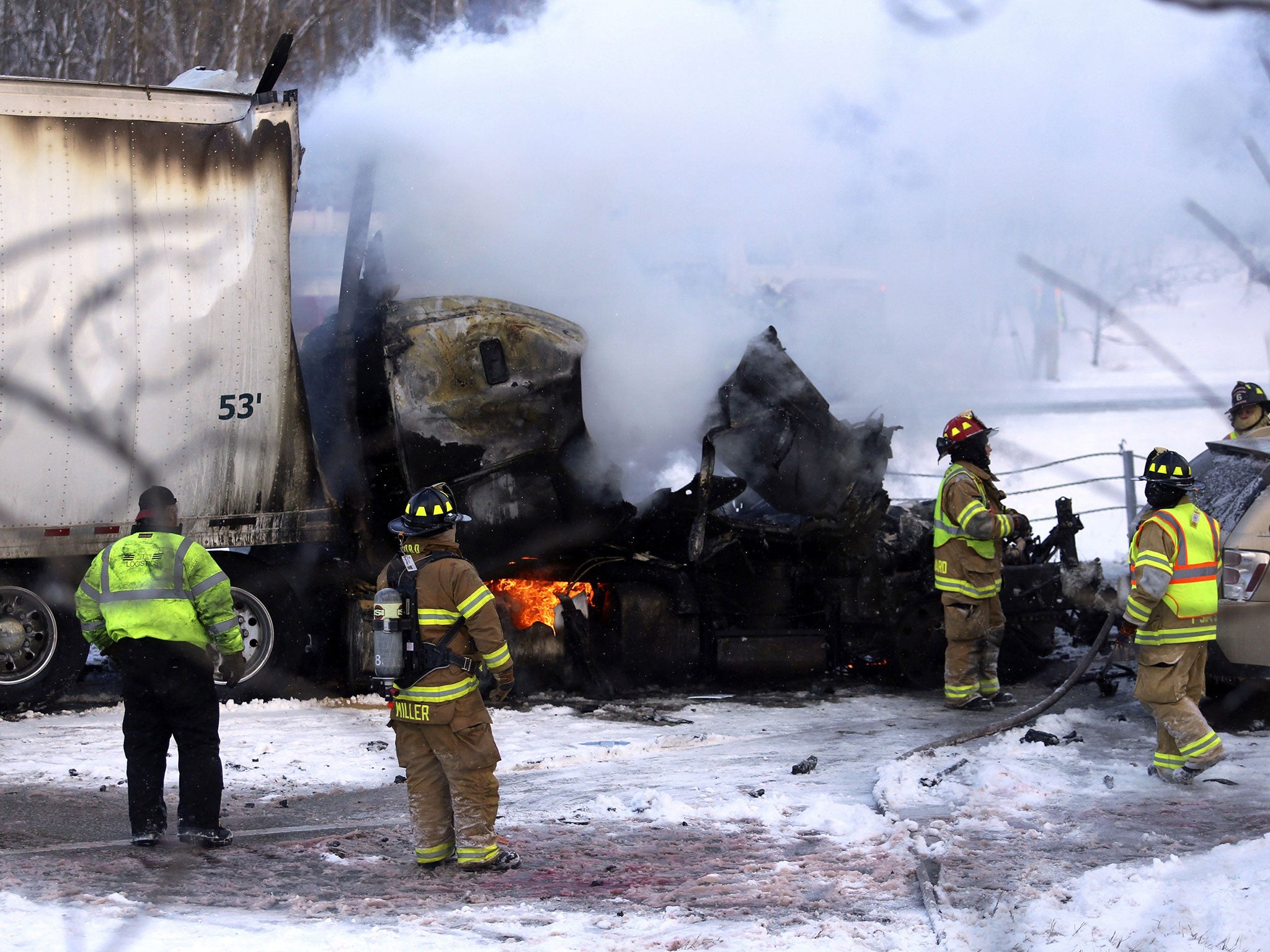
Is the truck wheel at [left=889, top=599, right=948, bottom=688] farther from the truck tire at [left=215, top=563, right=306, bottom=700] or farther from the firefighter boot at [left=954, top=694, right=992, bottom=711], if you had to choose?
the truck tire at [left=215, top=563, right=306, bottom=700]

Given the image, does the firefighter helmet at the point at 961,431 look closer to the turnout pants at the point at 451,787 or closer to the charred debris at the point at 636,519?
the charred debris at the point at 636,519

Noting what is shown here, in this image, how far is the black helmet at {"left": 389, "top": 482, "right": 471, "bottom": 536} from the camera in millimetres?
4258

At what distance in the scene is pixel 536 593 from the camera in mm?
7414

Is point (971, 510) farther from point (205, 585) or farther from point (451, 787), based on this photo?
point (205, 585)

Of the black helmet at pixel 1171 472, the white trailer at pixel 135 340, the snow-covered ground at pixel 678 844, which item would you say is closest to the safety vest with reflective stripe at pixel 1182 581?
the black helmet at pixel 1171 472

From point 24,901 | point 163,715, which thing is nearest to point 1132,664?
point 163,715

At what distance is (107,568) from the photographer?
184 inches

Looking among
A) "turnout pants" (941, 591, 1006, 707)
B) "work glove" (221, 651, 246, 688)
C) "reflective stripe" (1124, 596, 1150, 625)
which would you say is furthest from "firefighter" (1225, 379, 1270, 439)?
"work glove" (221, 651, 246, 688)

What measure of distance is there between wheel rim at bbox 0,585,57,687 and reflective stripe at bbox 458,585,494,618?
12.1ft

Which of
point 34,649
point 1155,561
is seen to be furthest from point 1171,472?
point 34,649

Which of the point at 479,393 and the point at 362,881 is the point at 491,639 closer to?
the point at 362,881

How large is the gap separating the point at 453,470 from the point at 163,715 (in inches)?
105

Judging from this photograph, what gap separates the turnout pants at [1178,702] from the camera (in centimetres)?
504

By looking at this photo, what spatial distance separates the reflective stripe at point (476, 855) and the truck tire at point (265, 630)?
3382 mm
